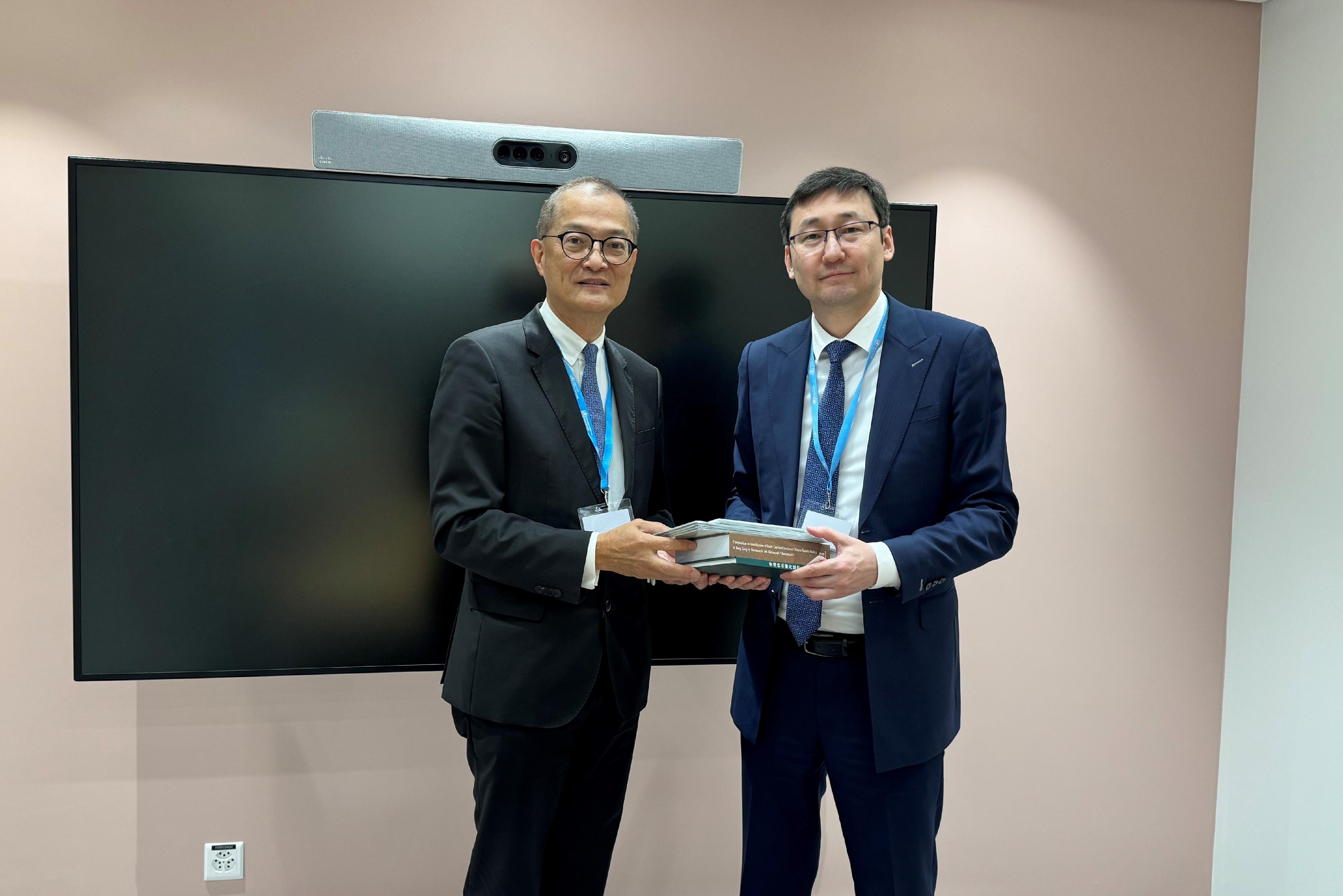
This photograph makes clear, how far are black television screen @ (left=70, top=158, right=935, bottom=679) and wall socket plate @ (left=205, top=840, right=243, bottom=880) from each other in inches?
33.2

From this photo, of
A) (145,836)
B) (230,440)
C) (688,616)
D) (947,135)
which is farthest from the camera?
(947,135)

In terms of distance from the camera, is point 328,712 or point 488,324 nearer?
point 488,324

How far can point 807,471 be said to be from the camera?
196cm

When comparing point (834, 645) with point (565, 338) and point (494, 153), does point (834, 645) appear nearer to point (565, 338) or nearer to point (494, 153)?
point (565, 338)

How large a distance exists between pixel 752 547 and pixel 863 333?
2.06 ft

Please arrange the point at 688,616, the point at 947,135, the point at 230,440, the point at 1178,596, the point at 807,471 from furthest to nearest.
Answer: the point at 1178,596 → the point at 947,135 → the point at 688,616 → the point at 230,440 → the point at 807,471

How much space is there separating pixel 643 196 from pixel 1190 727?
2930mm

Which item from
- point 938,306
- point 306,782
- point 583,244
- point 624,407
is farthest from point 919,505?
point 306,782

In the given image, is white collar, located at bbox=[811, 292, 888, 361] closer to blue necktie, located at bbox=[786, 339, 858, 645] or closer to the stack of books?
blue necktie, located at bbox=[786, 339, 858, 645]

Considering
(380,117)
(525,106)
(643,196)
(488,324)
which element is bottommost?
(488,324)

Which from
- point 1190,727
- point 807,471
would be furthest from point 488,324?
point 1190,727

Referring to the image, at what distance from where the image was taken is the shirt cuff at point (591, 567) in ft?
6.13

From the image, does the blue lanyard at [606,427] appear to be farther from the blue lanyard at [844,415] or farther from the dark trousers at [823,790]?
the dark trousers at [823,790]

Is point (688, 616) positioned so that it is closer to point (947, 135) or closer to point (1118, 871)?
point (947, 135)
